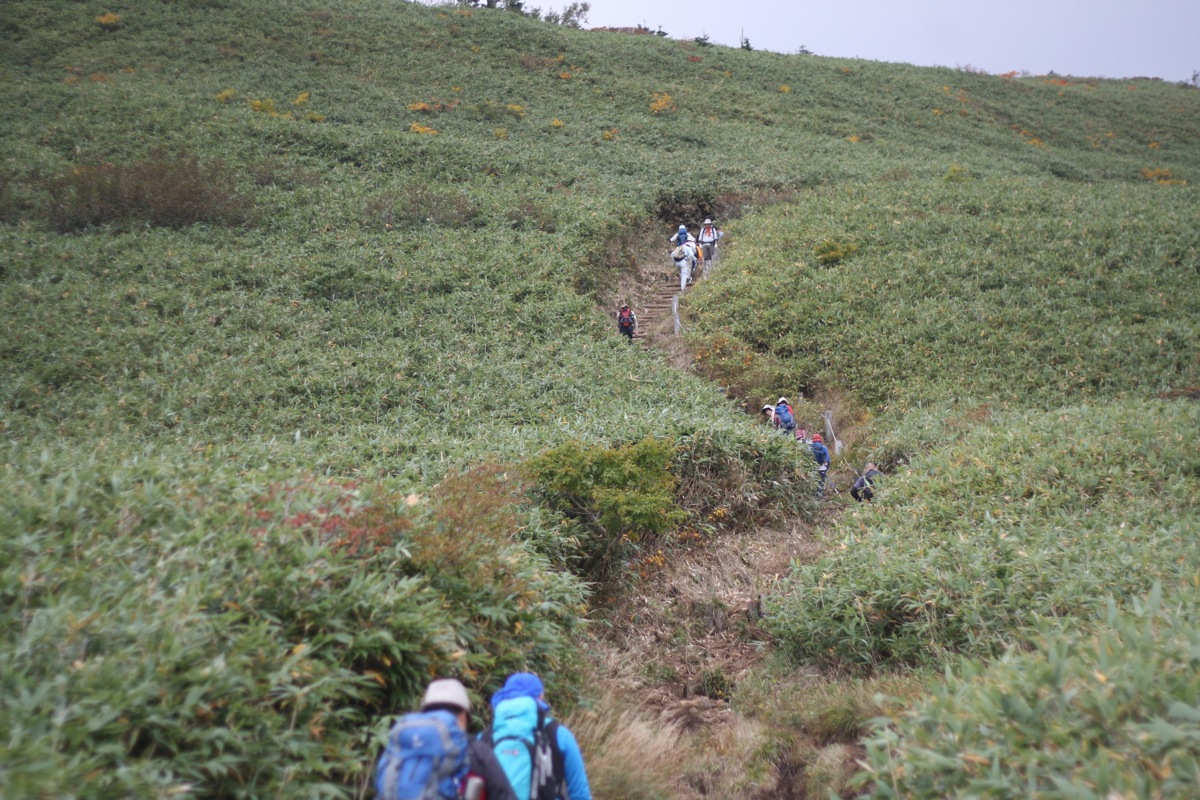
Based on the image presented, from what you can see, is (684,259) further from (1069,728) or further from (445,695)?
(445,695)

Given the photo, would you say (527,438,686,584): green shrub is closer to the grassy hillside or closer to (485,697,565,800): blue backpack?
the grassy hillside

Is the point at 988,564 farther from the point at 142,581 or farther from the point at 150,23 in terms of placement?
the point at 150,23

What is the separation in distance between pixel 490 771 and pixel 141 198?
20.4m

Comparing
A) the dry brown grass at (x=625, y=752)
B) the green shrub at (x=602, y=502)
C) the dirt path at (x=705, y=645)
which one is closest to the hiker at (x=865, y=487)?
the dirt path at (x=705, y=645)

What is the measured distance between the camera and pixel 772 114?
36375mm

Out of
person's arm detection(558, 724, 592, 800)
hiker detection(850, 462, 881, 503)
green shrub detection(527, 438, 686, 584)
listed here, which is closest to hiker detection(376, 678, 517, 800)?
person's arm detection(558, 724, 592, 800)

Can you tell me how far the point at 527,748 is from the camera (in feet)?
11.9

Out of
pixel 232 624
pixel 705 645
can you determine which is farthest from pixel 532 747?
pixel 705 645

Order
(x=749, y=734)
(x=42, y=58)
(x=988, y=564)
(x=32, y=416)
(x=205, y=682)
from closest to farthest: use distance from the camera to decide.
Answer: (x=205, y=682) < (x=749, y=734) < (x=988, y=564) < (x=32, y=416) < (x=42, y=58)

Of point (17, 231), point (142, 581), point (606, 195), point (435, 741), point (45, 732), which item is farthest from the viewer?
point (606, 195)

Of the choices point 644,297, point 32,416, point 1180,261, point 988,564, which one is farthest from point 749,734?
point 1180,261

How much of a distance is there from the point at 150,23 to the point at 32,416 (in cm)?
2990

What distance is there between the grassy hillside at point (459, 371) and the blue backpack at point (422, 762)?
62 centimetres

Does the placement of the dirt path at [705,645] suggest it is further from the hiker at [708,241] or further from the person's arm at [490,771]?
the hiker at [708,241]
